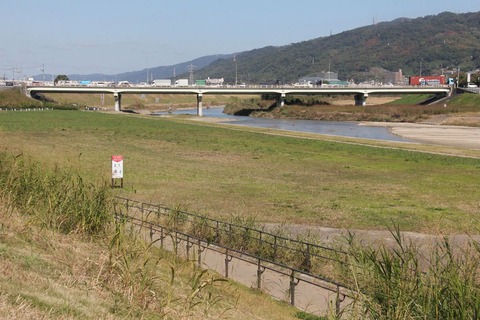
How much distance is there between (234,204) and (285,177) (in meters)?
10.5

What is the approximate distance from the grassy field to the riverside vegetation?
0.09 m

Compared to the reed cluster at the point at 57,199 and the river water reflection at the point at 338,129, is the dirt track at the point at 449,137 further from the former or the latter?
the reed cluster at the point at 57,199

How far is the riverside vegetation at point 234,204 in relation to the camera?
8195mm

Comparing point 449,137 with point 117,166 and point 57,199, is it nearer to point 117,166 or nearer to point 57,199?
point 117,166

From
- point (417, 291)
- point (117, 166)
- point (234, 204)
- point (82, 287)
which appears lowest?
point (234, 204)

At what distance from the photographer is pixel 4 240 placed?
11383mm

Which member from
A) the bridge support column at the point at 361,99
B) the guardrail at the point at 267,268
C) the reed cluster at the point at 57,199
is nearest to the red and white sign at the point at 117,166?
the guardrail at the point at 267,268

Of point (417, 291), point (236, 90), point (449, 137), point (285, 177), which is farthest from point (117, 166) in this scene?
point (236, 90)

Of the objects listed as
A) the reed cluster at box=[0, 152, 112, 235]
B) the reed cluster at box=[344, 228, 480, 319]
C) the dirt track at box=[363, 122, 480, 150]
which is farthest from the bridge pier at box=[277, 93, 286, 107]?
the reed cluster at box=[344, 228, 480, 319]

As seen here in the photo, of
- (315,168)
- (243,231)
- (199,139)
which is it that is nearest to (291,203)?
(243,231)

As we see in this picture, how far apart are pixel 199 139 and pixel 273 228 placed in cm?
4310

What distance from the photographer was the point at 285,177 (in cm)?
3669

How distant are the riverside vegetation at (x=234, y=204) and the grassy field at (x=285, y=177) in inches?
3.4

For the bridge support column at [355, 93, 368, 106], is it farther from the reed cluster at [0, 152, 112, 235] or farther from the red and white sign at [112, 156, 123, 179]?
the reed cluster at [0, 152, 112, 235]
